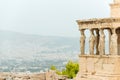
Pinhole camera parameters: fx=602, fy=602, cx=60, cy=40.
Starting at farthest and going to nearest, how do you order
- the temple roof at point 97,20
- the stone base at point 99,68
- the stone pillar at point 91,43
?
the stone pillar at point 91,43 → the temple roof at point 97,20 → the stone base at point 99,68

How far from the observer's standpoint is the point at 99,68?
42.1 m

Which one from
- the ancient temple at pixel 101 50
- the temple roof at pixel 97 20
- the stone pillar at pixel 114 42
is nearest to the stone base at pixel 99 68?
the ancient temple at pixel 101 50

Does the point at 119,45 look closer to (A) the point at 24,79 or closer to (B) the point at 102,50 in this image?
(B) the point at 102,50

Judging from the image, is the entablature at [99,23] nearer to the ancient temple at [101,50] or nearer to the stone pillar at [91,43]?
the ancient temple at [101,50]

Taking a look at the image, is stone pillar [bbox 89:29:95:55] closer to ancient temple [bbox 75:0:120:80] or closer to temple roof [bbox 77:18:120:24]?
ancient temple [bbox 75:0:120:80]

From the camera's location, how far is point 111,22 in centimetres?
4106

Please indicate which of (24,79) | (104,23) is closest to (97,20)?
(104,23)

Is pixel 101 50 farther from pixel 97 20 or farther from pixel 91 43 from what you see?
pixel 97 20

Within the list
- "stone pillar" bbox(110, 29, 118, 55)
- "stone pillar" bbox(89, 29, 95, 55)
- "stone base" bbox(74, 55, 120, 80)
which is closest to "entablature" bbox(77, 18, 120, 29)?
"stone pillar" bbox(110, 29, 118, 55)

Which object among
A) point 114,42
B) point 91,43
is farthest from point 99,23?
point 91,43

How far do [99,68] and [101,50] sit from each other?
127cm

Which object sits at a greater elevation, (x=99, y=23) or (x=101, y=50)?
(x=99, y=23)

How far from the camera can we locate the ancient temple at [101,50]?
40781 mm

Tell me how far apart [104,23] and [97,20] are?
0.65 meters
